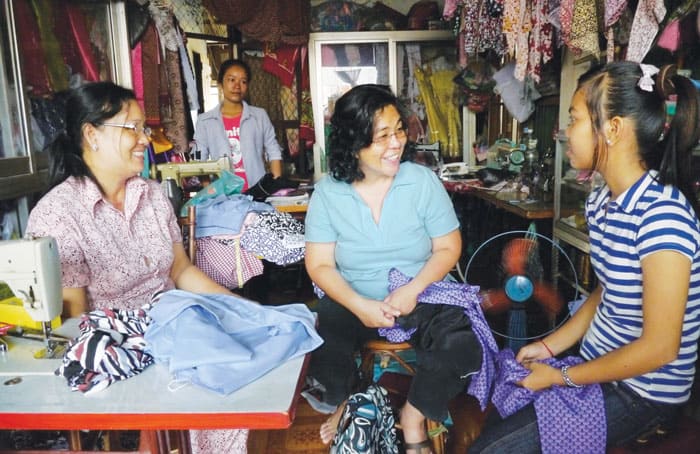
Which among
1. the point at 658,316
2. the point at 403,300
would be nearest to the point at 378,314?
the point at 403,300

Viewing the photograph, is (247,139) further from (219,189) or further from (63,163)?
(63,163)

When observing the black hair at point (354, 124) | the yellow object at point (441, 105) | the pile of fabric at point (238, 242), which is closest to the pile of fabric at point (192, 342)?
the black hair at point (354, 124)

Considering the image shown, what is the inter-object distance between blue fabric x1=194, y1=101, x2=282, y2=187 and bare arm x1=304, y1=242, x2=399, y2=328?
2.31 meters

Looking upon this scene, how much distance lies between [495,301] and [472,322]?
101 centimetres

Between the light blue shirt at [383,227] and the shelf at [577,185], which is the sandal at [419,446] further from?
the shelf at [577,185]

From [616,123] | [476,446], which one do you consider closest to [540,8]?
[616,123]

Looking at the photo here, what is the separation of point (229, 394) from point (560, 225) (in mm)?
2521

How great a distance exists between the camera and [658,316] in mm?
1195

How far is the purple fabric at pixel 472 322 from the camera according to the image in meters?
1.65

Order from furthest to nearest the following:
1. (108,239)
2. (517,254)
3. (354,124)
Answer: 1. (517,254)
2. (354,124)
3. (108,239)

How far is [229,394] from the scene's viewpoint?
3.41 feet

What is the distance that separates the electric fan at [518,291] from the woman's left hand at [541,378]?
1.14 meters

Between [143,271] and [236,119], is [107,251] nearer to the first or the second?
[143,271]

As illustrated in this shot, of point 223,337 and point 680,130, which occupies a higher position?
point 680,130
